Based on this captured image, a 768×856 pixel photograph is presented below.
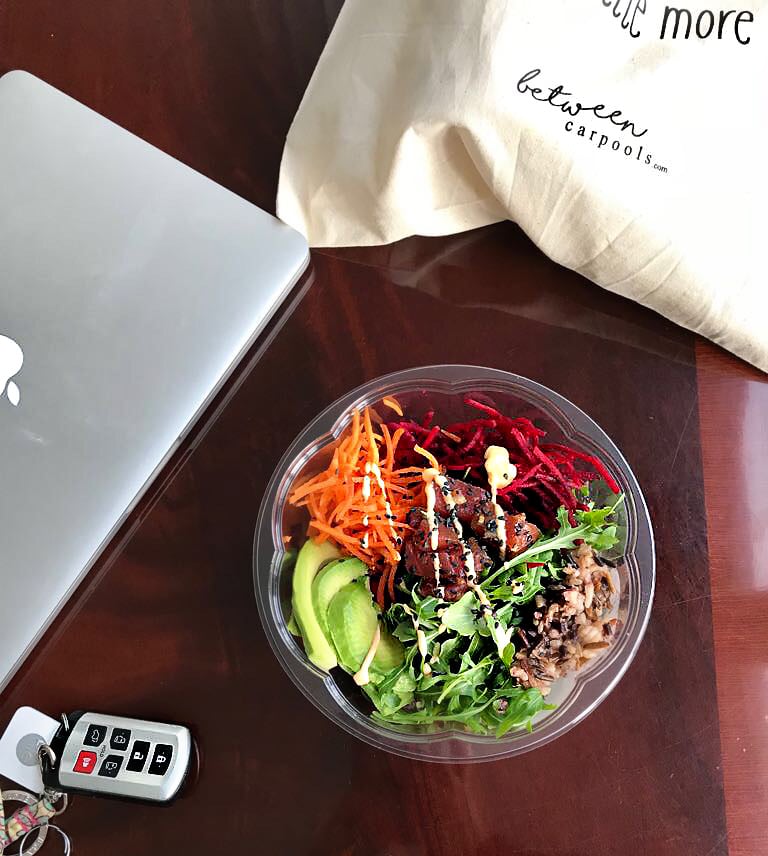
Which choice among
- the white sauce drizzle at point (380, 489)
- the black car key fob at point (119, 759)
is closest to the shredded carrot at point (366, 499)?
the white sauce drizzle at point (380, 489)

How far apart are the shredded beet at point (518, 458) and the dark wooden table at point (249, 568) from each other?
0.33 ft

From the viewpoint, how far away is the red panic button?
908 mm

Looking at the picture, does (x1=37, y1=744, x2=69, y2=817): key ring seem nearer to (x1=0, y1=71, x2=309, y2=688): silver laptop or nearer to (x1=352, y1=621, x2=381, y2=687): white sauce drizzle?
(x1=0, y1=71, x2=309, y2=688): silver laptop

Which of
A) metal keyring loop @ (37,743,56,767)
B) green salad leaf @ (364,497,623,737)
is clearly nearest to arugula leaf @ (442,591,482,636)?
green salad leaf @ (364,497,623,737)

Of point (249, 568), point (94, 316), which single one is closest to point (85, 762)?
point (249, 568)

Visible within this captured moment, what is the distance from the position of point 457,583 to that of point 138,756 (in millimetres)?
406

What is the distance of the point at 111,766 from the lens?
2.98ft

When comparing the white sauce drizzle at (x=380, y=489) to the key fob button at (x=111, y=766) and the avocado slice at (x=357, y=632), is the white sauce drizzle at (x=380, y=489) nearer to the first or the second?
the avocado slice at (x=357, y=632)

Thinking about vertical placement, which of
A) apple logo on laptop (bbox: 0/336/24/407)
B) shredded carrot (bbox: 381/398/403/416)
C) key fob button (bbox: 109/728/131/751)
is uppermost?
apple logo on laptop (bbox: 0/336/24/407)

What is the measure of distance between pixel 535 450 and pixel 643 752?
0.36 m

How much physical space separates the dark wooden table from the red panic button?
57 millimetres

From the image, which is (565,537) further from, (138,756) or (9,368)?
(9,368)

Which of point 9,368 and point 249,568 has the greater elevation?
point 9,368

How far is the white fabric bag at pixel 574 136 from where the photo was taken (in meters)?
0.89
